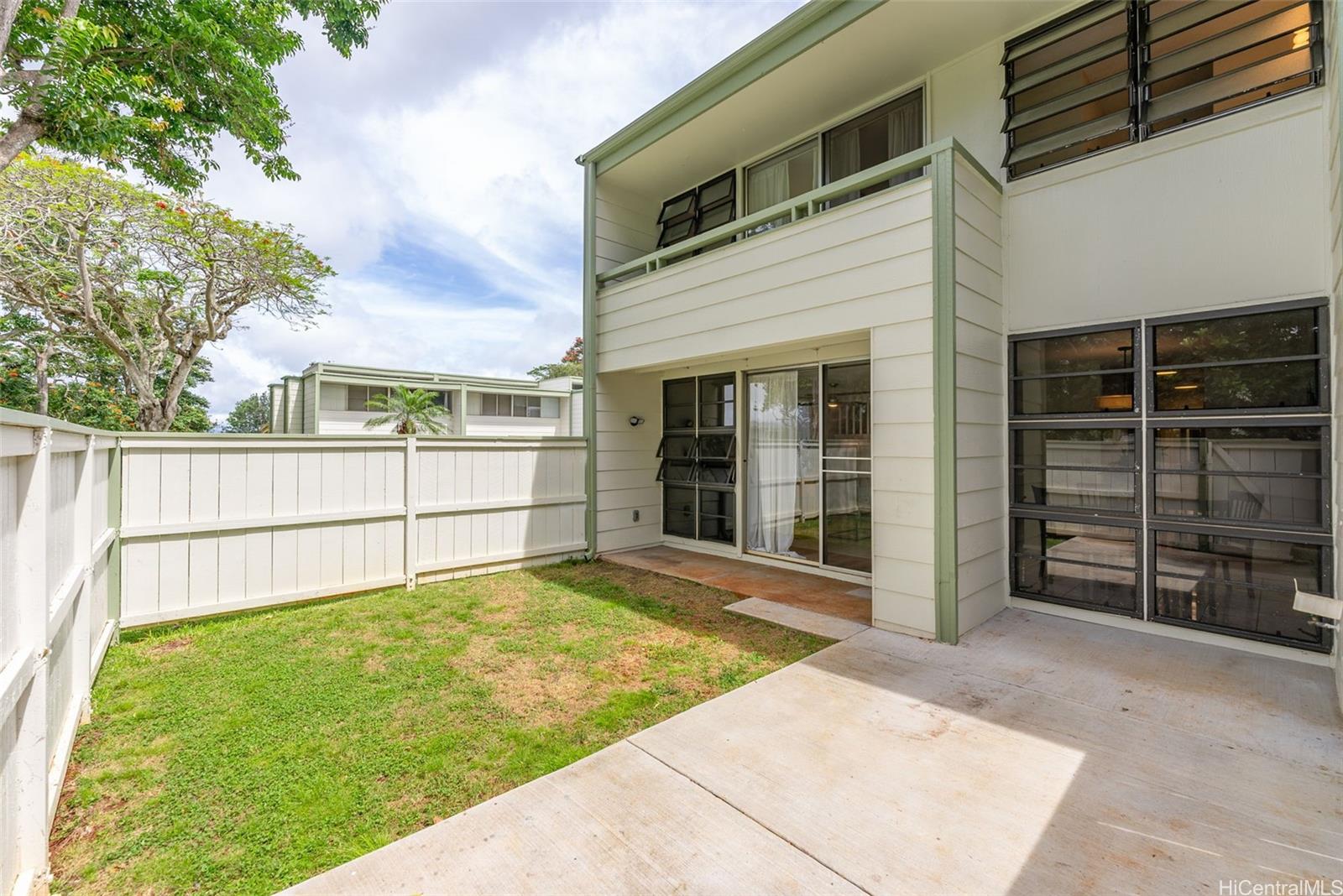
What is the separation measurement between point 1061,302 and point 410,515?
20.4ft

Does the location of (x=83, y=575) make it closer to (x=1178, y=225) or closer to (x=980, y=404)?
(x=980, y=404)

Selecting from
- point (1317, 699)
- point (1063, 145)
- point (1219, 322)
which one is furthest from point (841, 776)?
point (1063, 145)

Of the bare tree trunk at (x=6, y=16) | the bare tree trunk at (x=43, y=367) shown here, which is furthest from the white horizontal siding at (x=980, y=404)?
the bare tree trunk at (x=43, y=367)

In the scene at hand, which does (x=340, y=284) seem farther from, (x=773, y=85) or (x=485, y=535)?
(x=773, y=85)

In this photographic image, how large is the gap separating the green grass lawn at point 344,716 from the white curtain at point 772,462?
149 centimetres

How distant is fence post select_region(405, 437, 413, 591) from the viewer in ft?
17.7

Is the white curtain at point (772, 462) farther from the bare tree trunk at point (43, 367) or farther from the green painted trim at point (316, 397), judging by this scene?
the green painted trim at point (316, 397)

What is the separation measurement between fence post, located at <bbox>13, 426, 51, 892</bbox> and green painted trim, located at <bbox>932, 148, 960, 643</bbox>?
178 inches

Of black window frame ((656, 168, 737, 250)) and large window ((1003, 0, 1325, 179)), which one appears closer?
large window ((1003, 0, 1325, 179))

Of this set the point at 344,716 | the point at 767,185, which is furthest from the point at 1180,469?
the point at 344,716

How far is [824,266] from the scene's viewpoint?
458 cm

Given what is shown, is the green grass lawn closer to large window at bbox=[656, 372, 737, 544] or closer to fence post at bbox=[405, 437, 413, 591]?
fence post at bbox=[405, 437, 413, 591]

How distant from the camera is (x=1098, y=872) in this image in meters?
1.78

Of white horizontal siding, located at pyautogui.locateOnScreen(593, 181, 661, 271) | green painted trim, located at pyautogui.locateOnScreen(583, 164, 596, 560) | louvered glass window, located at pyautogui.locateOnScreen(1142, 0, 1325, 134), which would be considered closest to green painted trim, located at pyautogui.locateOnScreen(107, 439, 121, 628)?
green painted trim, located at pyautogui.locateOnScreen(583, 164, 596, 560)
